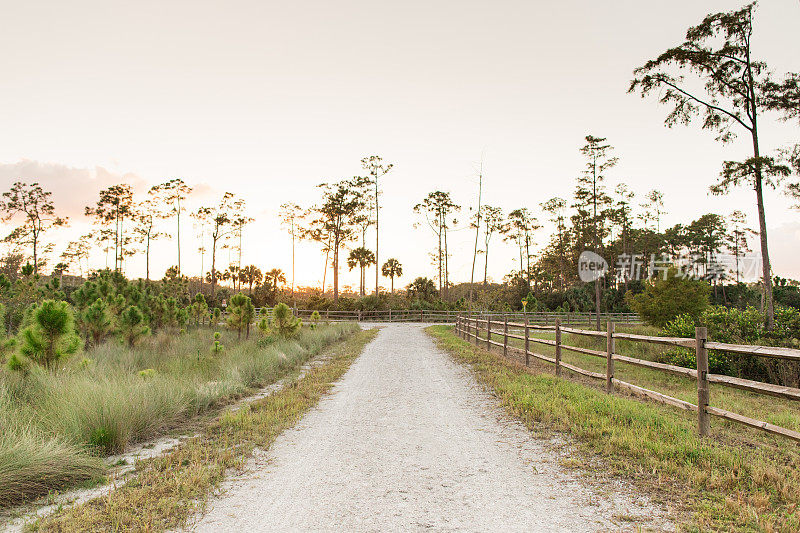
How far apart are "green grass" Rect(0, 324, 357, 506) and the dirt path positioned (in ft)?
5.34

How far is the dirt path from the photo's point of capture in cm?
321

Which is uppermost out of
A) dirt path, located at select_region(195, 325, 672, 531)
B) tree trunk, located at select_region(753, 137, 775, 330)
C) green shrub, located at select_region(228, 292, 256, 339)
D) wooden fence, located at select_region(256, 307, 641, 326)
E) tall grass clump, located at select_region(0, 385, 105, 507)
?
tree trunk, located at select_region(753, 137, 775, 330)

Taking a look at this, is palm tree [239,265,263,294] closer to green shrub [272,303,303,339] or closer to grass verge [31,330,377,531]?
green shrub [272,303,303,339]

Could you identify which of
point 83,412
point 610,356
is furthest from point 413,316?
point 83,412

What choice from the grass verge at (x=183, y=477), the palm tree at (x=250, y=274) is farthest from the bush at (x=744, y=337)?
the palm tree at (x=250, y=274)

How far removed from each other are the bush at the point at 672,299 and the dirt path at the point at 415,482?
1998 centimetres

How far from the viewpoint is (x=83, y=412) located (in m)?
5.11

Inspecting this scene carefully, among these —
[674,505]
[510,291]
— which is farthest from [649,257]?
[674,505]

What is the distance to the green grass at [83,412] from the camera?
3.84 meters

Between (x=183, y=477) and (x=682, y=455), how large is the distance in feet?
15.7

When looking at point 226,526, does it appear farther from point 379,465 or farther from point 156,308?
point 156,308

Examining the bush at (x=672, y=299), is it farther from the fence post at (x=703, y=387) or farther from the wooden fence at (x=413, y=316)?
the fence post at (x=703, y=387)

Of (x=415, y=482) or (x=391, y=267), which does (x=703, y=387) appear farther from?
(x=391, y=267)

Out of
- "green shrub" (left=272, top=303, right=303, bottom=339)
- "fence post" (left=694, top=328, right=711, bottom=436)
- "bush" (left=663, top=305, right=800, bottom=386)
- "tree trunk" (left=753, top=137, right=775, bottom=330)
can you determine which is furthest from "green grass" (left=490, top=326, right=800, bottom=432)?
"green shrub" (left=272, top=303, right=303, bottom=339)
